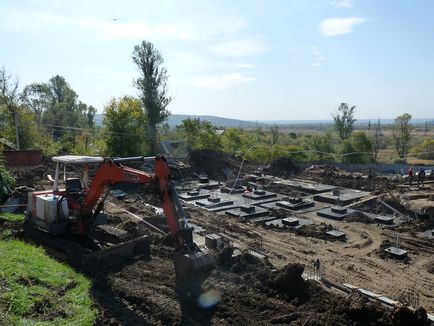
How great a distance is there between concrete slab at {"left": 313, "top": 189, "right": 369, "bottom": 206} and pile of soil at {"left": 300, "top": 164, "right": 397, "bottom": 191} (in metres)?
1.55

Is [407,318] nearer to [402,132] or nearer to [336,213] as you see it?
[336,213]

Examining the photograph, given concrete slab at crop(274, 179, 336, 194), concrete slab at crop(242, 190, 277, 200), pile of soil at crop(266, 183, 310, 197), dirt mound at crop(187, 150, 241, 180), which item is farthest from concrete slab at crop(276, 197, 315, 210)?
dirt mound at crop(187, 150, 241, 180)

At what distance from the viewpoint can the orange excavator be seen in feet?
24.1

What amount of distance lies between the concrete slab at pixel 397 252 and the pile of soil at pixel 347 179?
11151 mm

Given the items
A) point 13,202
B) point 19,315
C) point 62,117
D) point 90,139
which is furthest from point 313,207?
point 62,117

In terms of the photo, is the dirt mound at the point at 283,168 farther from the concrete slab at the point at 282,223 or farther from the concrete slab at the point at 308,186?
the concrete slab at the point at 282,223

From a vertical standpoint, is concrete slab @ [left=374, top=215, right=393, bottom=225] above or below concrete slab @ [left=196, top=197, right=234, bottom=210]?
below

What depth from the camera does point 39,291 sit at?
24.0ft

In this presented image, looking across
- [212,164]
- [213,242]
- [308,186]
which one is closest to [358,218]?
[308,186]

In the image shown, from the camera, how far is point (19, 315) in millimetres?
6363

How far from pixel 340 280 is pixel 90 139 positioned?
3211 centimetres

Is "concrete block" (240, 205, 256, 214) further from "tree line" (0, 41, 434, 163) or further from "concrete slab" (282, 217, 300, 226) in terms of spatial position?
"tree line" (0, 41, 434, 163)

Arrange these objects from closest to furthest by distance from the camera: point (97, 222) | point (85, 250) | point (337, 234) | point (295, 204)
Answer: point (85, 250) → point (97, 222) → point (337, 234) → point (295, 204)

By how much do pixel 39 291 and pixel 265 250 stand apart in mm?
7728
